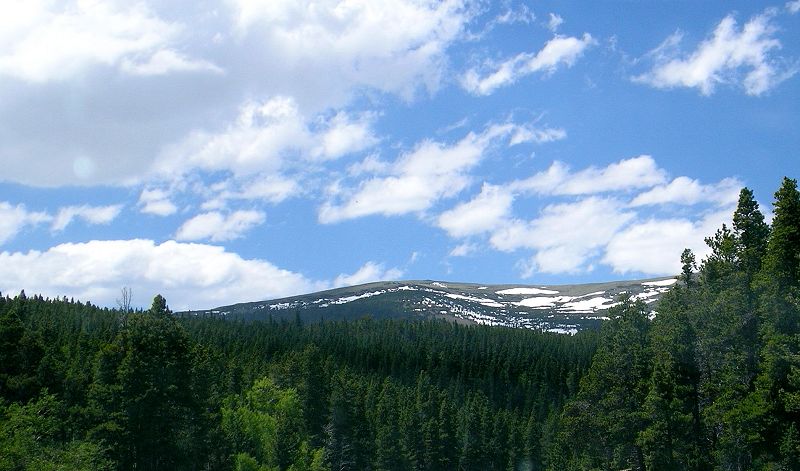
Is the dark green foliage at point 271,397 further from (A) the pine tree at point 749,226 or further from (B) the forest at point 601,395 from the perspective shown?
(A) the pine tree at point 749,226

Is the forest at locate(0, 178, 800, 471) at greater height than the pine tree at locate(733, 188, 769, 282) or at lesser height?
lesser

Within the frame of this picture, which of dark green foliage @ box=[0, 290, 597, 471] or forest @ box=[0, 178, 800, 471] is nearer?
forest @ box=[0, 178, 800, 471]

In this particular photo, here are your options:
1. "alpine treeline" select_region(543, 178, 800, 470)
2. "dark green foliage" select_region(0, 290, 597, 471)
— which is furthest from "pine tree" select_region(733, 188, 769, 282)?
"dark green foliage" select_region(0, 290, 597, 471)

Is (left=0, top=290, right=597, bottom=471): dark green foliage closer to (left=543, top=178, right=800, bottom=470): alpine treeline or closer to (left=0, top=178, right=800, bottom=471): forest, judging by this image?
(left=0, top=178, right=800, bottom=471): forest

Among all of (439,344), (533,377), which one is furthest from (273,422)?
(439,344)

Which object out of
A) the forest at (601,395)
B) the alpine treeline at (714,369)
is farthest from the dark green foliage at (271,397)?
the alpine treeline at (714,369)

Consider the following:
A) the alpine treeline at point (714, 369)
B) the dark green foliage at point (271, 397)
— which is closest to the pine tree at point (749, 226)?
the alpine treeline at point (714, 369)

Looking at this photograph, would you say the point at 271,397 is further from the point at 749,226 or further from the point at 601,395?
the point at 749,226

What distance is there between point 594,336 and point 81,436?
169005 mm

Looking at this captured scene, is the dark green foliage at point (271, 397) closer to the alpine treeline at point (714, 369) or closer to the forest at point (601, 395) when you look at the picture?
the forest at point (601, 395)

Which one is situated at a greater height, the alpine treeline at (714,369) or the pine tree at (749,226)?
the pine tree at (749,226)

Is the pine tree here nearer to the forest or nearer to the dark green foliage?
the forest

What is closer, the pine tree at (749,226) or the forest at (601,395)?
the forest at (601,395)

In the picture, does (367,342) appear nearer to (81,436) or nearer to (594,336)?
(594,336)
